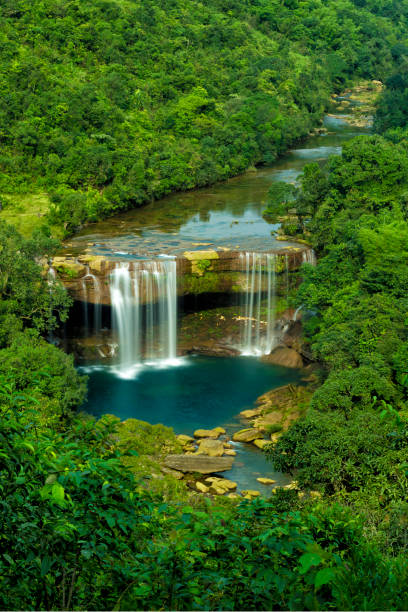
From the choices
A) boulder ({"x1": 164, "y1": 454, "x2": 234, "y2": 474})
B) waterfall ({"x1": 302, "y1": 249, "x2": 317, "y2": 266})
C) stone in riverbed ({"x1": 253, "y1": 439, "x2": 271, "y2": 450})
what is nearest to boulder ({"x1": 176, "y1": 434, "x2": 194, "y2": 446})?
boulder ({"x1": 164, "y1": 454, "x2": 234, "y2": 474})

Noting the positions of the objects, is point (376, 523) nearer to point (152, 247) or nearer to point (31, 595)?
point (31, 595)

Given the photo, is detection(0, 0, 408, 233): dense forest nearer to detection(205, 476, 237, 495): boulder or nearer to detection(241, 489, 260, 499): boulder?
detection(205, 476, 237, 495): boulder

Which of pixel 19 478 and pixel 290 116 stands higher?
pixel 290 116

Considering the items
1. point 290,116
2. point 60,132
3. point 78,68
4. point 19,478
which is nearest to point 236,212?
point 60,132

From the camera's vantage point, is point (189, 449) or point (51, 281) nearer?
point (189, 449)

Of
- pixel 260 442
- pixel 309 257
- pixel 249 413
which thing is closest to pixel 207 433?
pixel 260 442

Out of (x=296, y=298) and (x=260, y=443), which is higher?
(x=296, y=298)

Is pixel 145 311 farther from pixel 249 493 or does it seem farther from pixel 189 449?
pixel 249 493
